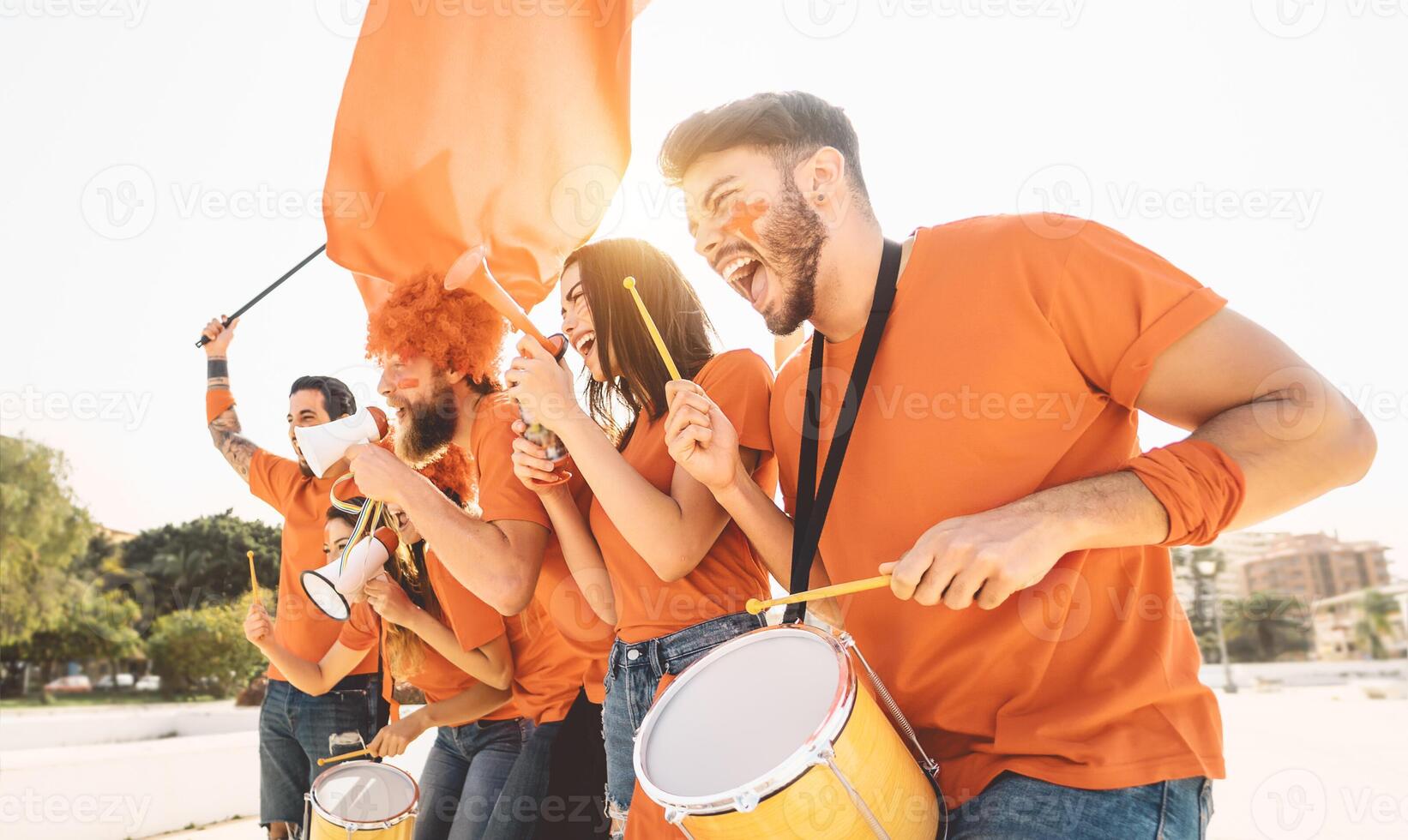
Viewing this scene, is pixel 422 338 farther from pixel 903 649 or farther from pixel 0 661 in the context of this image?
pixel 0 661

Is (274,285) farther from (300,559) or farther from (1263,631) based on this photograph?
(1263,631)

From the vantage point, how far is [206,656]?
4878cm

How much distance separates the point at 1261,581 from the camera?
360 ft

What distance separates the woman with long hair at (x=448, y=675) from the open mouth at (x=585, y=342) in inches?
53.5

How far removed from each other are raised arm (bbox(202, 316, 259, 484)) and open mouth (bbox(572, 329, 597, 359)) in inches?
167

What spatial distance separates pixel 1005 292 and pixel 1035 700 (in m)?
0.85

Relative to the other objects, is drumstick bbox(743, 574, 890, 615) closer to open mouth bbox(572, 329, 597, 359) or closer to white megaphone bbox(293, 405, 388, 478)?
open mouth bbox(572, 329, 597, 359)

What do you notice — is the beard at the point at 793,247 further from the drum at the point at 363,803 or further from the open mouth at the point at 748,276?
the drum at the point at 363,803

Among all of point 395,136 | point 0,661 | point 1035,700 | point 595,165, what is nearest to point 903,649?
point 1035,700

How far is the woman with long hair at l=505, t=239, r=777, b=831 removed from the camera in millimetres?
2707

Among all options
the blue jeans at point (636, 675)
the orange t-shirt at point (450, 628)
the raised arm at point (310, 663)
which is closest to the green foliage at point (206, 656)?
the raised arm at point (310, 663)

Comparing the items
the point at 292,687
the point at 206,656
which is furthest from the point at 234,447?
the point at 206,656

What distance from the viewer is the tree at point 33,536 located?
41.0 metres

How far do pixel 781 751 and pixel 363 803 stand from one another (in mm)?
2957
